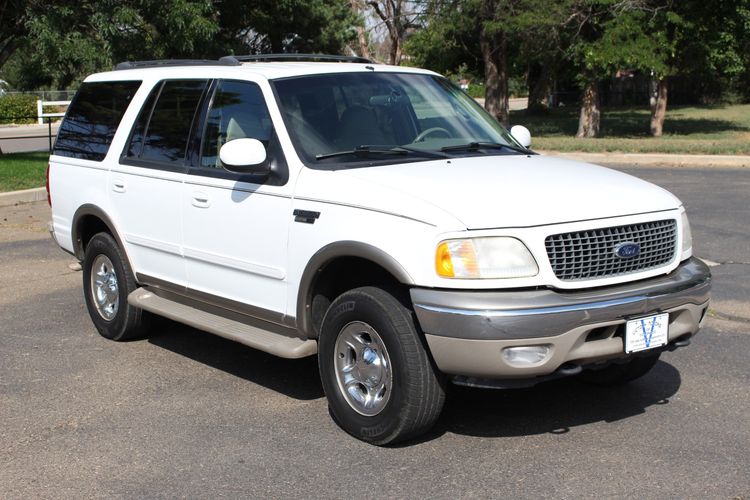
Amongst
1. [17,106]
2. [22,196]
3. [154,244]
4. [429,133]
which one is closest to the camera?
[429,133]

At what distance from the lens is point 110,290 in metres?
7.16

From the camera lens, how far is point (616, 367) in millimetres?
5793

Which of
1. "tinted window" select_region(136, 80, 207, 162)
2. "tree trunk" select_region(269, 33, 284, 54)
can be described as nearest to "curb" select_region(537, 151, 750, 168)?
"tree trunk" select_region(269, 33, 284, 54)

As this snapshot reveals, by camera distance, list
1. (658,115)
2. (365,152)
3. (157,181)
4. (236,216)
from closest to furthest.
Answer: (365,152), (236,216), (157,181), (658,115)

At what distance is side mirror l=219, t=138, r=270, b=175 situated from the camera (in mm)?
5332

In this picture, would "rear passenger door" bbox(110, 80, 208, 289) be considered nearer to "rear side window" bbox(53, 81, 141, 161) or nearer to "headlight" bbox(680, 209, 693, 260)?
"rear side window" bbox(53, 81, 141, 161)

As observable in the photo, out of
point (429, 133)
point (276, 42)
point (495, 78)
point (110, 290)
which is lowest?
Answer: point (110, 290)

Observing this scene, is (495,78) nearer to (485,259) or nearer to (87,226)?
(87,226)

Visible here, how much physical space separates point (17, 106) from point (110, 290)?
135ft

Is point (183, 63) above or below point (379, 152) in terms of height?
above

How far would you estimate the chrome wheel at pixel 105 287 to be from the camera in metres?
7.09

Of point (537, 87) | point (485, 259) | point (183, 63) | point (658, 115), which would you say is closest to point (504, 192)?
point (485, 259)

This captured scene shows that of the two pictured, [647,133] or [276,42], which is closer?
[647,133]

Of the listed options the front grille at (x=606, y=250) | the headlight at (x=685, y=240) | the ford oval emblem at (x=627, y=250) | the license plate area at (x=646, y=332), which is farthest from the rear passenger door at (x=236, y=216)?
the headlight at (x=685, y=240)
